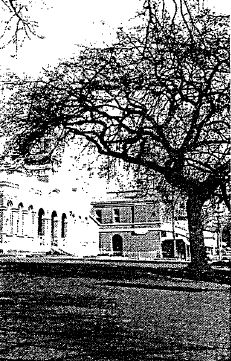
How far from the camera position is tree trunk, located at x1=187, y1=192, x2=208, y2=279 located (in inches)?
733

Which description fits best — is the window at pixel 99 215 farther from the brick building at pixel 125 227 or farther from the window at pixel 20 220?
the window at pixel 20 220

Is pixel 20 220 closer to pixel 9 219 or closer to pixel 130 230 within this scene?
pixel 9 219

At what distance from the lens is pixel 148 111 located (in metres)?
17.2

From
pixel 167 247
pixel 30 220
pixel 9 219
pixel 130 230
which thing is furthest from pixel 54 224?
pixel 167 247

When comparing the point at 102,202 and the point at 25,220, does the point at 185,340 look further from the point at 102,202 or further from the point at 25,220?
the point at 102,202

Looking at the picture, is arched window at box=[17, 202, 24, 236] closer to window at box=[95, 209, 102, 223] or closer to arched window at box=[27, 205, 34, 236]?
arched window at box=[27, 205, 34, 236]

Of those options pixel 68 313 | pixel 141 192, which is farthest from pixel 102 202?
pixel 68 313

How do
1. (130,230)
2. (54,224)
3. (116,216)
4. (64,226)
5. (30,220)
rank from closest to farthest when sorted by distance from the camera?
(30,220) → (54,224) → (64,226) → (130,230) → (116,216)

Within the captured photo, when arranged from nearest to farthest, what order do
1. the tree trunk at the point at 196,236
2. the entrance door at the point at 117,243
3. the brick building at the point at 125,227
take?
the tree trunk at the point at 196,236
the brick building at the point at 125,227
the entrance door at the point at 117,243

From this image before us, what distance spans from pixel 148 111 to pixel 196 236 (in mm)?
5005

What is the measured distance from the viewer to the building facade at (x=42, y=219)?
4062cm

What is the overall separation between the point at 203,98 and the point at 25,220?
30068mm

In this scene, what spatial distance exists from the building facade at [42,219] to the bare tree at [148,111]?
604 inches

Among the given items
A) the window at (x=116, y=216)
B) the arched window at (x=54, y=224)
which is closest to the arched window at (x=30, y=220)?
the arched window at (x=54, y=224)
